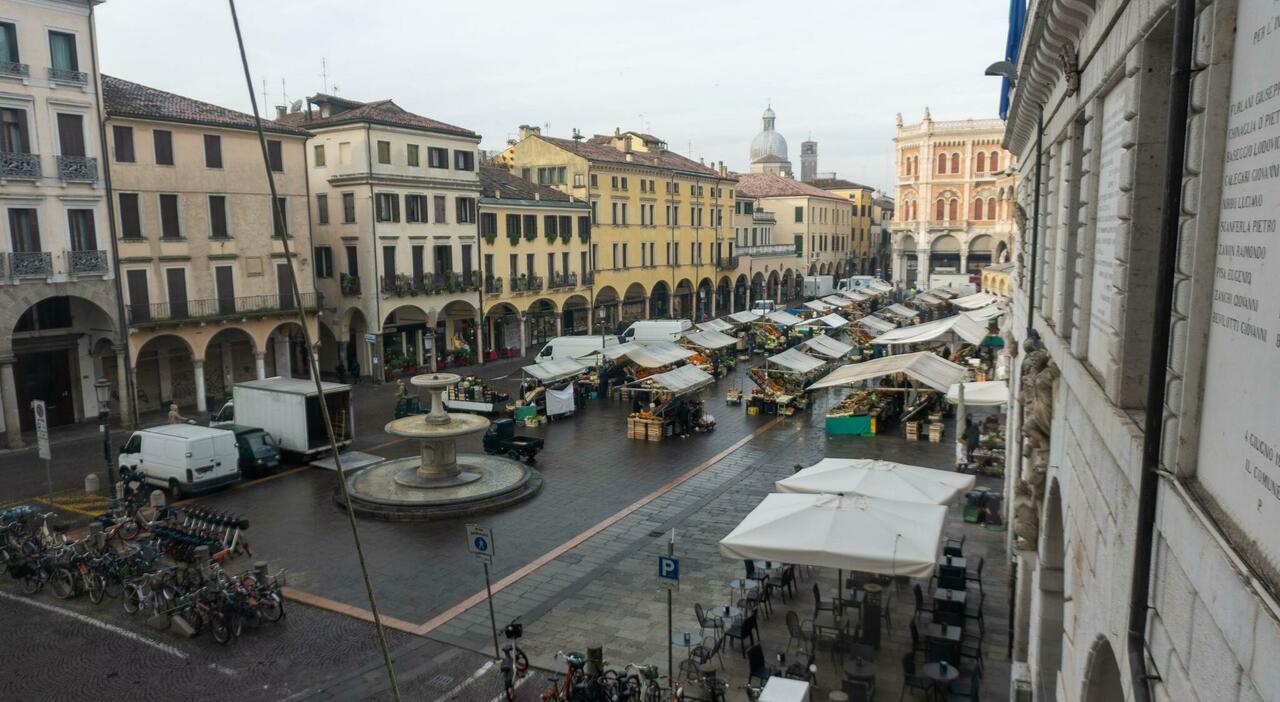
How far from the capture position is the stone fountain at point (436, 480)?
2069 cm

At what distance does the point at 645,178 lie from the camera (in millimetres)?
59125

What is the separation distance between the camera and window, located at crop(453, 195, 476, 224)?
43938 mm

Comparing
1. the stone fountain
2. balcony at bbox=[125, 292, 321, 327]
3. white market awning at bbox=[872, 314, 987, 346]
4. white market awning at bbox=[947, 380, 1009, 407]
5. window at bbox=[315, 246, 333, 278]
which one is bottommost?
the stone fountain

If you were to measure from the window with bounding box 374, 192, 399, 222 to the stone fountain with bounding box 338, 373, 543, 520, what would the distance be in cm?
1905

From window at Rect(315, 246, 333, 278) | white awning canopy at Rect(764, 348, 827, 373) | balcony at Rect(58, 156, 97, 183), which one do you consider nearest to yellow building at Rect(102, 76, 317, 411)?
balcony at Rect(58, 156, 97, 183)

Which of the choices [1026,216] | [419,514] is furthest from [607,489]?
[1026,216]

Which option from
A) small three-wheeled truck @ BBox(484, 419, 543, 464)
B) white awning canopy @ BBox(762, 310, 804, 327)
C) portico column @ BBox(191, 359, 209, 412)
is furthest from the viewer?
white awning canopy @ BBox(762, 310, 804, 327)

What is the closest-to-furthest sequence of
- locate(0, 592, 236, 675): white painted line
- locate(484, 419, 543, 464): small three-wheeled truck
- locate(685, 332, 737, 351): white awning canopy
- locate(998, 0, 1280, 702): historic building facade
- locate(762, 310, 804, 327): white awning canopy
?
locate(998, 0, 1280, 702): historic building facade < locate(0, 592, 236, 675): white painted line < locate(484, 419, 543, 464): small three-wheeled truck < locate(685, 332, 737, 351): white awning canopy < locate(762, 310, 804, 327): white awning canopy

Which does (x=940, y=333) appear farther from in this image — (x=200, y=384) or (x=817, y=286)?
(x=817, y=286)

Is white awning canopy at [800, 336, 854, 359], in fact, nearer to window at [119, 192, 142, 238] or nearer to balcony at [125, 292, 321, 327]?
balcony at [125, 292, 321, 327]

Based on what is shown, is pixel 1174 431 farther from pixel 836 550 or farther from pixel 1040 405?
pixel 836 550

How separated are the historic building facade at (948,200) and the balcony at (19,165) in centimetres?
7560

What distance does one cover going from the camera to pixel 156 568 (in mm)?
16250

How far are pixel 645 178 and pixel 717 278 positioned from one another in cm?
1393
